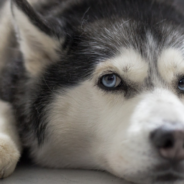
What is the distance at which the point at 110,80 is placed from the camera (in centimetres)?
194

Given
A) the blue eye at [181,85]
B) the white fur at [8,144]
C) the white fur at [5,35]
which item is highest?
the blue eye at [181,85]

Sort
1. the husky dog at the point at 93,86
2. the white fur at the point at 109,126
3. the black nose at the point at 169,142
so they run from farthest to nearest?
the husky dog at the point at 93,86 → the white fur at the point at 109,126 → the black nose at the point at 169,142

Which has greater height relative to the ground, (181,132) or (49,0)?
(49,0)

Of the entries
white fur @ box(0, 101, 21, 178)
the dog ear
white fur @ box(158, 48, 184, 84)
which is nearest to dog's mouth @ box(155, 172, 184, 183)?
white fur @ box(158, 48, 184, 84)

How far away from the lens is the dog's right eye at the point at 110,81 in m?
1.92

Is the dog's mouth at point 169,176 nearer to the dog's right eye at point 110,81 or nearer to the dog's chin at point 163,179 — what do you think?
the dog's chin at point 163,179

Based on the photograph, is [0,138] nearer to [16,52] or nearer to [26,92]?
[26,92]

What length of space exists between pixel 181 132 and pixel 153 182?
31cm

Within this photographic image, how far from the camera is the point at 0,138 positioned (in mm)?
1845

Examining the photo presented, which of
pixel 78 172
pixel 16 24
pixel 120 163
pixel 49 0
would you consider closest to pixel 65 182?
pixel 78 172

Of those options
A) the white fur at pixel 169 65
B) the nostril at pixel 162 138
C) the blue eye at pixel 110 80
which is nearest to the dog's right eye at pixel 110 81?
the blue eye at pixel 110 80

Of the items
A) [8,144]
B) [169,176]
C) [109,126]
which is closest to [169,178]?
[169,176]

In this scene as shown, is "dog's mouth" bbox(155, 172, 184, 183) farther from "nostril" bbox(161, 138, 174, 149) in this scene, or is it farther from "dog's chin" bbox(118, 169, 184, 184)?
"nostril" bbox(161, 138, 174, 149)

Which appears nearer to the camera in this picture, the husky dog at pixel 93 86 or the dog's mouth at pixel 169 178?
the dog's mouth at pixel 169 178
